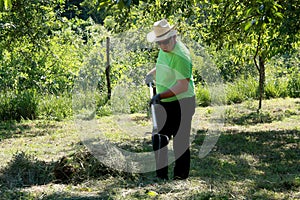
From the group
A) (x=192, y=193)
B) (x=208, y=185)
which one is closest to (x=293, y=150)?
(x=208, y=185)

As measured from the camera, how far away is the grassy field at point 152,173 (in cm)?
454

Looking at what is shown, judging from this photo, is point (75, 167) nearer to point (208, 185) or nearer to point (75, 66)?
point (208, 185)

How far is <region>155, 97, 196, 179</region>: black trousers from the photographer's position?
502 centimetres

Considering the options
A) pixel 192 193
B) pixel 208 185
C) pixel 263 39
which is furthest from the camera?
pixel 263 39

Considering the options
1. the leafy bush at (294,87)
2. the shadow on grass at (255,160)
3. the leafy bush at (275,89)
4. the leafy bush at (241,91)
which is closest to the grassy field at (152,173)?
the shadow on grass at (255,160)

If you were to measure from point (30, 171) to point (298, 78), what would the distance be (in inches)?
398

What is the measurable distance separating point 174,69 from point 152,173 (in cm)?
123

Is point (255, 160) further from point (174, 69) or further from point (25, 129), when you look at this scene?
point (25, 129)

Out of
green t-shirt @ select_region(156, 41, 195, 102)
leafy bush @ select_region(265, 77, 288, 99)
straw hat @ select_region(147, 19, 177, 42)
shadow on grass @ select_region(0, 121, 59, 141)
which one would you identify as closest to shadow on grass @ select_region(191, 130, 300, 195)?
green t-shirt @ select_region(156, 41, 195, 102)

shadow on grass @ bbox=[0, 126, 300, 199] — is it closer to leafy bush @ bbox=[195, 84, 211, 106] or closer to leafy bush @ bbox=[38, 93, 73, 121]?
leafy bush @ bbox=[38, 93, 73, 121]

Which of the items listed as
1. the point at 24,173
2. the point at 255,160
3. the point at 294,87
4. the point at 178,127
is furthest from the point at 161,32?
the point at 294,87

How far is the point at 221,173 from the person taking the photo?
5.73 meters

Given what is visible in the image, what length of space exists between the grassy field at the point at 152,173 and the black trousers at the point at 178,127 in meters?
0.18

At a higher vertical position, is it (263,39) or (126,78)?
(263,39)
